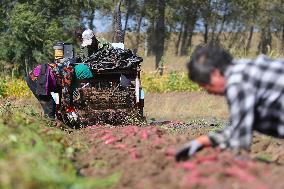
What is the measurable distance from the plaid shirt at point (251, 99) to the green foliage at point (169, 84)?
17.4 meters

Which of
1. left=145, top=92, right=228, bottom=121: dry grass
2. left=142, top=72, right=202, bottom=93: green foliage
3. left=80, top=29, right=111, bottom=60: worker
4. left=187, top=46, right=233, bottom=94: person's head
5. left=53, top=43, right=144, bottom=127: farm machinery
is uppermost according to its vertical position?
left=187, top=46, right=233, bottom=94: person's head

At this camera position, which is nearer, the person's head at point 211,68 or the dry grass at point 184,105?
the person's head at point 211,68

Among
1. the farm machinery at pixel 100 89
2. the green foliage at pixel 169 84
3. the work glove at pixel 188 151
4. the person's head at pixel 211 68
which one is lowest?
the green foliage at pixel 169 84

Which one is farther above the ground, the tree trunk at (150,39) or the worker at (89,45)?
the worker at (89,45)

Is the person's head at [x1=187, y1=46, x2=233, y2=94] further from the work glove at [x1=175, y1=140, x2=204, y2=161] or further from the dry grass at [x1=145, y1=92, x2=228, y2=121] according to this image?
the dry grass at [x1=145, y1=92, x2=228, y2=121]

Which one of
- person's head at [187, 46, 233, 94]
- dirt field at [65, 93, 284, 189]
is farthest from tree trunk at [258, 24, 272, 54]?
person's head at [187, 46, 233, 94]

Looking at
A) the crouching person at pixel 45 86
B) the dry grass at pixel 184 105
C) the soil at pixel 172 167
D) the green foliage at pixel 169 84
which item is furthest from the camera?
the green foliage at pixel 169 84

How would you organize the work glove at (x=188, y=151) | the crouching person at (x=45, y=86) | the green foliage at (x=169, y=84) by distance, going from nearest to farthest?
the work glove at (x=188, y=151) < the crouching person at (x=45, y=86) < the green foliage at (x=169, y=84)

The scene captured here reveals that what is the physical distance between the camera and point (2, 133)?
561cm

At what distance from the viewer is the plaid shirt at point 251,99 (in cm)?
436

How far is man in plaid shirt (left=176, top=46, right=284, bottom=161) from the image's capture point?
4359 mm

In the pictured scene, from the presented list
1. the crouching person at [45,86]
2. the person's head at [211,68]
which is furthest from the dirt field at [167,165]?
the crouching person at [45,86]

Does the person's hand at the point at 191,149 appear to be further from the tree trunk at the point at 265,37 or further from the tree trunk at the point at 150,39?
the tree trunk at the point at 265,37

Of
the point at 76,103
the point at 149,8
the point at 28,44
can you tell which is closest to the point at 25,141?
the point at 76,103
